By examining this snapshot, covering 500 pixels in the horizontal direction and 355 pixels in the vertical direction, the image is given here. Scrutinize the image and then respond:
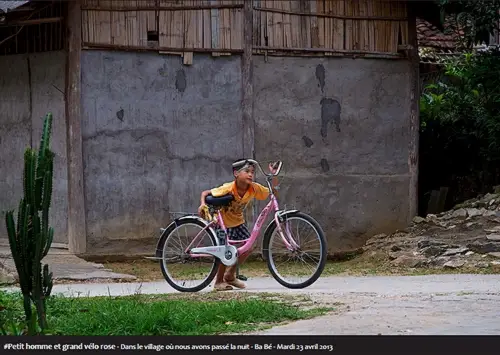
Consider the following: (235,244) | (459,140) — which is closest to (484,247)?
(235,244)

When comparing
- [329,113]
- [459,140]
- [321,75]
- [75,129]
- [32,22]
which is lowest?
[459,140]

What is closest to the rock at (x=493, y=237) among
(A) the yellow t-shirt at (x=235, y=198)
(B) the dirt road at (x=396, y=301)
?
(B) the dirt road at (x=396, y=301)

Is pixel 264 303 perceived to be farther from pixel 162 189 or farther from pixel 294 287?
pixel 162 189

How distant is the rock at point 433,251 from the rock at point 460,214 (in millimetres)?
1184

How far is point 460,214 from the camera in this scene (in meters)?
14.0

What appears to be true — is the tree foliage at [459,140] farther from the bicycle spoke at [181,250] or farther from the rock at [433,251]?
the bicycle spoke at [181,250]

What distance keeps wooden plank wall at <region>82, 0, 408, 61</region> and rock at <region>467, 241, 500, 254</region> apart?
11.7 feet

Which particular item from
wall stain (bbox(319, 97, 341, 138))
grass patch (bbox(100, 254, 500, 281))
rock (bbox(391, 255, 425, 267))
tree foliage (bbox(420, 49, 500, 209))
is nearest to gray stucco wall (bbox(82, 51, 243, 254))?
grass patch (bbox(100, 254, 500, 281))

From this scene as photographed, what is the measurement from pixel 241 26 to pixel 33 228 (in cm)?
768

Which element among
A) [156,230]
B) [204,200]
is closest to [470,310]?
[204,200]

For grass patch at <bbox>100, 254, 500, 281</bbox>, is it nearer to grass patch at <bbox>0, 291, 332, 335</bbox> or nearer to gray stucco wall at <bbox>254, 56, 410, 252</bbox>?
gray stucco wall at <bbox>254, 56, 410, 252</bbox>

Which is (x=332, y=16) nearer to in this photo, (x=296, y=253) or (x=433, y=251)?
(x=433, y=251)

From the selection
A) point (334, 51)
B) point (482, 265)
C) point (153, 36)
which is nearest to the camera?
point (482, 265)

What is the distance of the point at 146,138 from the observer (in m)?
13.6
